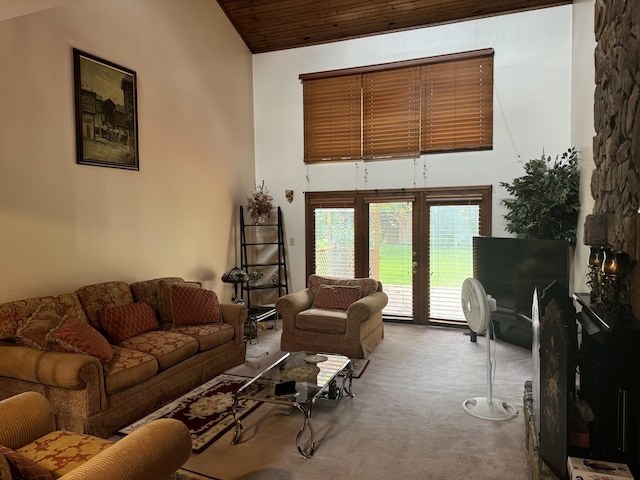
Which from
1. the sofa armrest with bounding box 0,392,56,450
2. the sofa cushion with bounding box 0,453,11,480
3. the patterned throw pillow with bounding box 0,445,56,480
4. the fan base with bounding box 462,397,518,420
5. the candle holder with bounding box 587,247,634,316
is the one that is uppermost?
the candle holder with bounding box 587,247,634,316

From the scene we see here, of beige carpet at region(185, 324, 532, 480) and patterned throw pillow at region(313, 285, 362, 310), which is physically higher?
patterned throw pillow at region(313, 285, 362, 310)

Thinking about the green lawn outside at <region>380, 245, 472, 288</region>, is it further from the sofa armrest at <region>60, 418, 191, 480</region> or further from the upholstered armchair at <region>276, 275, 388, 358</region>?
the sofa armrest at <region>60, 418, 191, 480</region>

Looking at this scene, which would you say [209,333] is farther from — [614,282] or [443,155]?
[443,155]

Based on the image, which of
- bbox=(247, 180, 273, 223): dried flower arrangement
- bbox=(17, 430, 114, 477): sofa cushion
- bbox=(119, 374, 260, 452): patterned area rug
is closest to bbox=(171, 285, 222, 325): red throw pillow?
bbox=(119, 374, 260, 452): patterned area rug

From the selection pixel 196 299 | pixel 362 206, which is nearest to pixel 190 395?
pixel 196 299

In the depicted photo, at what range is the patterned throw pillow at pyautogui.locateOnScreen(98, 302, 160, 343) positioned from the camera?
3756 mm

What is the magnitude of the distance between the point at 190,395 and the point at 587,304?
3.27 meters

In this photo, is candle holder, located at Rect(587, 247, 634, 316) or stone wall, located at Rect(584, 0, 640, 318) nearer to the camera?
stone wall, located at Rect(584, 0, 640, 318)

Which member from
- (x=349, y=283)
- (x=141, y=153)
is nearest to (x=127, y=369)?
(x=141, y=153)

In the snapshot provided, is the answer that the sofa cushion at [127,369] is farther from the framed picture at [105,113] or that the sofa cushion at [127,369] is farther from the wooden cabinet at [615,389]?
the wooden cabinet at [615,389]

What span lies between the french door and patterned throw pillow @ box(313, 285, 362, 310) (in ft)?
Result: 4.13

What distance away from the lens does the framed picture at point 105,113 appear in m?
4.08

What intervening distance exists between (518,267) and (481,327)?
6.26 feet

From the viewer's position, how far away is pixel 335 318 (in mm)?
4777
